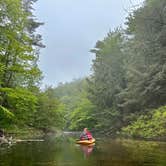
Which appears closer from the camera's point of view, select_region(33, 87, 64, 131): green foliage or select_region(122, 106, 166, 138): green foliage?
select_region(122, 106, 166, 138): green foliage

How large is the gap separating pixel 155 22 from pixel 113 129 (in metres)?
19.8

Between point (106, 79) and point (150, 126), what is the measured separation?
888 inches

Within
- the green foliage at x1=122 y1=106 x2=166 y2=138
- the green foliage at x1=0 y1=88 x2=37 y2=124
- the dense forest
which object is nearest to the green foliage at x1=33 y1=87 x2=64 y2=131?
the dense forest

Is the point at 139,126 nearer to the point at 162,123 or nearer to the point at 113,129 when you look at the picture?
the point at 162,123

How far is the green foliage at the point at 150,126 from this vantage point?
44.6m

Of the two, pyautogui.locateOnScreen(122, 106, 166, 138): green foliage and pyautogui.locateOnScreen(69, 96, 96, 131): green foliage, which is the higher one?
pyautogui.locateOnScreen(69, 96, 96, 131): green foliage

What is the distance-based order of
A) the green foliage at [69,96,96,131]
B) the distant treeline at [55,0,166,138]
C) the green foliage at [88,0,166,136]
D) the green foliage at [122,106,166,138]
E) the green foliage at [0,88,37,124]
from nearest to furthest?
1. the green foliage at [0,88,37,124]
2. the green foliage at [122,106,166,138]
3. the distant treeline at [55,0,166,138]
4. the green foliage at [88,0,166,136]
5. the green foliage at [69,96,96,131]

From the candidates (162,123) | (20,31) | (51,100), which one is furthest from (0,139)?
(51,100)

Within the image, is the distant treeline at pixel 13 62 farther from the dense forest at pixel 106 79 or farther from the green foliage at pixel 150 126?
the green foliage at pixel 150 126

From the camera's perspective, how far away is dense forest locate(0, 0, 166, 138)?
38.3 meters

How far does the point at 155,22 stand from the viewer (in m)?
52.3

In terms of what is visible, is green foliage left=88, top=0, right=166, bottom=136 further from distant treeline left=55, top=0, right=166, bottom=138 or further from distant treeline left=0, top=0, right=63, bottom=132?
distant treeline left=0, top=0, right=63, bottom=132

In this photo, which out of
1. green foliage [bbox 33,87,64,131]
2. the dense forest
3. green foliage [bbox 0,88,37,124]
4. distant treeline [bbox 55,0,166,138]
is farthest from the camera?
green foliage [bbox 33,87,64,131]

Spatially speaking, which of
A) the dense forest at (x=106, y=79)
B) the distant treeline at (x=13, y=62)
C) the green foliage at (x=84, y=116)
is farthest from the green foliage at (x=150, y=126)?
the green foliage at (x=84, y=116)
